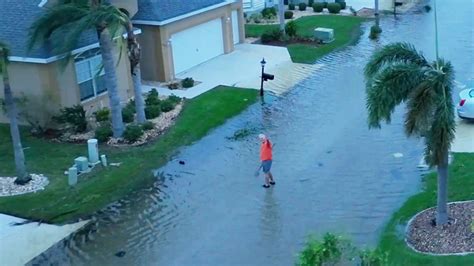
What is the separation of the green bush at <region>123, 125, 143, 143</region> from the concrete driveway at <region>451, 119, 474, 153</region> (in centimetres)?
904

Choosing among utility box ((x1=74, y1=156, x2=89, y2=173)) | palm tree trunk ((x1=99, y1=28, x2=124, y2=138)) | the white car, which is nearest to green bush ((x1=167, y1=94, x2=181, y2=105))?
palm tree trunk ((x1=99, y1=28, x2=124, y2=138))

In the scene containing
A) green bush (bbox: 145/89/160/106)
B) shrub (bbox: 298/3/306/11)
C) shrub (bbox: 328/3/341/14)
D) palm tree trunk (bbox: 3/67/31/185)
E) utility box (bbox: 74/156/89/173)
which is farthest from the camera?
shrub (bbox: 298/3/306/11)

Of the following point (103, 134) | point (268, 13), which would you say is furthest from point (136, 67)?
point (268, 13)

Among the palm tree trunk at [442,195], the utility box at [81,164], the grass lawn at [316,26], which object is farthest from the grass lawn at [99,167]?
the palm tree trunk at [442,195]

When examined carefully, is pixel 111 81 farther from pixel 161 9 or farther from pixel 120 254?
pixel 120 254

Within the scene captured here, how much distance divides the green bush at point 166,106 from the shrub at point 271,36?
34.7ft

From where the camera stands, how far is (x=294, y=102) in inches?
1027

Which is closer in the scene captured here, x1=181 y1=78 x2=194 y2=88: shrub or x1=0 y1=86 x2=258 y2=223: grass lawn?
x1=0 y1=86 x2=258 y2=223: grass lawn

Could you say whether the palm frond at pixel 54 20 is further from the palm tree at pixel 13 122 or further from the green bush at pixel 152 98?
the green bush at pixel 152 98

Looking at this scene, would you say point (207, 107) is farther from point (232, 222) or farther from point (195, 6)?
point (232, 222)

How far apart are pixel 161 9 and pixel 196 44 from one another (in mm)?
2772

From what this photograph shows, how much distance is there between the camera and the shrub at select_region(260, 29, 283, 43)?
114ft

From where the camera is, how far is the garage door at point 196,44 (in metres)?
30.0

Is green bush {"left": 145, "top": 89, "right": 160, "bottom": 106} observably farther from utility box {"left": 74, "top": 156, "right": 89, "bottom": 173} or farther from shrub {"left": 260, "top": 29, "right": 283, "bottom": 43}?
shrub {"left": 260, "top": 29, "right": 283, "bottom": 43}
